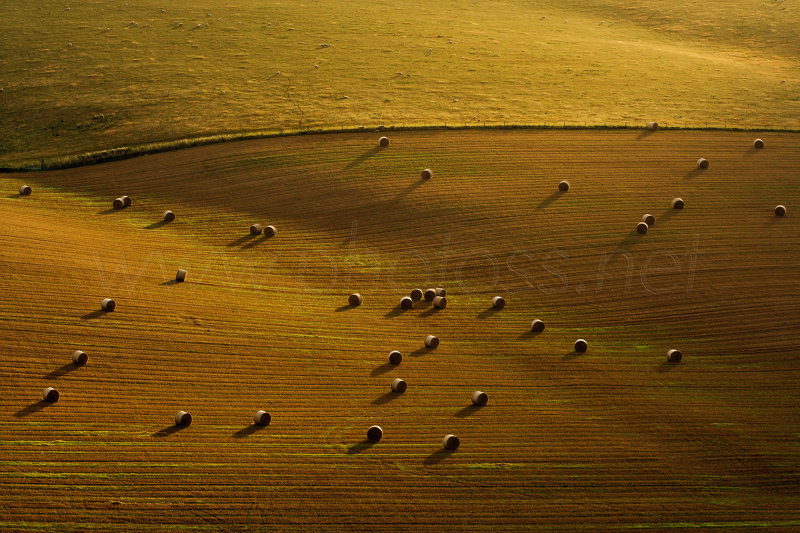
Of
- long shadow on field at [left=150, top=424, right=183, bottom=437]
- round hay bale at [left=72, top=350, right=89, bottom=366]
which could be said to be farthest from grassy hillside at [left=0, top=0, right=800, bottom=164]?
long shadow on field at [left=150, top=424, right=183, bottom=437]

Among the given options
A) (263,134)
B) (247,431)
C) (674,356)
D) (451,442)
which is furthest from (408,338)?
(263,134)

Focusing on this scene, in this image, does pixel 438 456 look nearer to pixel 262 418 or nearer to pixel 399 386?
pixel 399 386

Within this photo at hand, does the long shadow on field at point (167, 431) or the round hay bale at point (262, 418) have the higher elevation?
the round hay bale at point (262, 418)

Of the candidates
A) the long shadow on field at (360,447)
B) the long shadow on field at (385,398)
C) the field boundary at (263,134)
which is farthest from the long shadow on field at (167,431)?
the field boundary at (263,134)

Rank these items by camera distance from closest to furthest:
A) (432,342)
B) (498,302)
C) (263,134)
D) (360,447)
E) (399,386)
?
(360,447) → (399,386) → (432,342) → (498,302) → (263,134)

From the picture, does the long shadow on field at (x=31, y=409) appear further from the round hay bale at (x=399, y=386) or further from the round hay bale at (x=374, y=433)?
the round hay bale at (x=399, y=386)

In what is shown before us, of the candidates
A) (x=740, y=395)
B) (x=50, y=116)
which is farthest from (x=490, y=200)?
(x=50, y=116)
